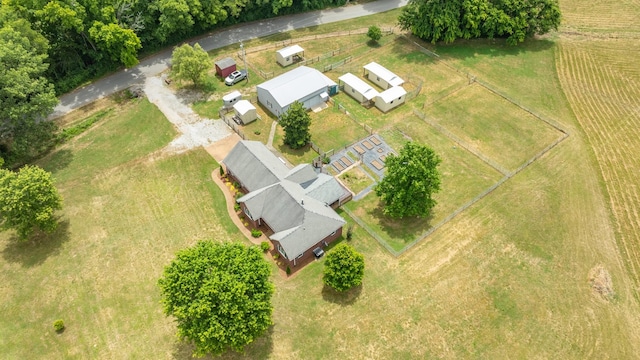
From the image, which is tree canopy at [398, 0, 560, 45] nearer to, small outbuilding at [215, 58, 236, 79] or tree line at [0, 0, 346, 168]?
tree line at [0, 0, 346, 168]

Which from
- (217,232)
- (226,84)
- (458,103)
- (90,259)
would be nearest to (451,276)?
(217,232)

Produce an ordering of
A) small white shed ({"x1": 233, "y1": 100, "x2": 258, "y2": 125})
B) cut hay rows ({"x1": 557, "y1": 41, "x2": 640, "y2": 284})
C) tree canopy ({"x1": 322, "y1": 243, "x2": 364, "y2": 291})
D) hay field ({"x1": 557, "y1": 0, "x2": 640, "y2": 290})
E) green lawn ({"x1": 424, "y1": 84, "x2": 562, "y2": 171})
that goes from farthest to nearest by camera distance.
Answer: small white shed ({"x1": 233, "y1": 100, "x2": 258, "y2": 125})
green lawn ({"x1": 424, "y1": 84, "x2": 562, "y2": 171})
hay field ({"x1": 557, "y1": 0, "x2": 640, "y2": 290})
cut hay rows ({"x1": 557, "y1": 41, "x2": 640, "y2": 284})
tree canopy ({"x1": 322, "y1": 243, "x2": 364, "y2": 291})

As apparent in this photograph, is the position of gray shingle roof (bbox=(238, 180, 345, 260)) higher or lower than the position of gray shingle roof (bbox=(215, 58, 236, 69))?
lower

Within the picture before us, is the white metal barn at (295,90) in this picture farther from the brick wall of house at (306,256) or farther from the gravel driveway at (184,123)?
the brick wall of house at (306,256)

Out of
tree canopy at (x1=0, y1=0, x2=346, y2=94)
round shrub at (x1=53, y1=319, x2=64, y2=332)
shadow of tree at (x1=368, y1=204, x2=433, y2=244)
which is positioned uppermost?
tree canopy at (x1=0, y1=0, x2=346, y2=94)

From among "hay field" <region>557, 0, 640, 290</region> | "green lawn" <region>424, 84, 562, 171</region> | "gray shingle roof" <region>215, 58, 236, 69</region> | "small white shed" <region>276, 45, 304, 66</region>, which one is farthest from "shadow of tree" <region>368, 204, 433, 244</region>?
"gray shingle roof" <region>215, 58, 236, 69</region>

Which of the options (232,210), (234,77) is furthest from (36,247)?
(234,77)

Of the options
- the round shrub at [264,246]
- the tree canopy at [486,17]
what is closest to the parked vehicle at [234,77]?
the round shrub at [264,246]

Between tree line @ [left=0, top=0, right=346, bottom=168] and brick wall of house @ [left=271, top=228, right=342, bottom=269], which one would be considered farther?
tree line @ [left=0, top=0, right=346, bottom=168]

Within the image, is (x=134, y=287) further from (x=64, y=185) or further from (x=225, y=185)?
(x=64, y=185)
